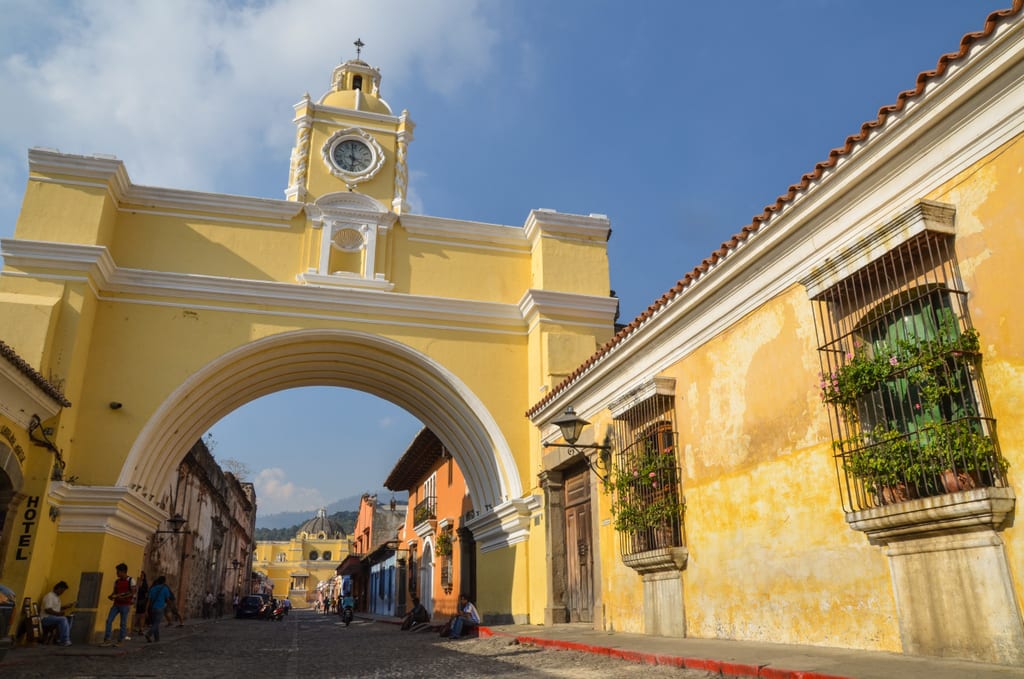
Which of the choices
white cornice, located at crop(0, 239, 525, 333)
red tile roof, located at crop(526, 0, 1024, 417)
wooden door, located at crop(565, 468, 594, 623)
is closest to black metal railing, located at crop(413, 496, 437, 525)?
white cornice, located at crop(0, 239, 525, 333)

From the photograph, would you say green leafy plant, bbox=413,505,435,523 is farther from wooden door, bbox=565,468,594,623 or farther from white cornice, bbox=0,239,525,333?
wooden door, bbox=565,468,594,623

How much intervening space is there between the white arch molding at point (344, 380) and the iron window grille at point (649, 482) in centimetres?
399

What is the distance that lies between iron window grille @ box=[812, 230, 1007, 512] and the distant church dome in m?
86.6

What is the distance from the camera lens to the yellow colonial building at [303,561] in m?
79.5

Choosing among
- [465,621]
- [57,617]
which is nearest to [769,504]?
[465,621]

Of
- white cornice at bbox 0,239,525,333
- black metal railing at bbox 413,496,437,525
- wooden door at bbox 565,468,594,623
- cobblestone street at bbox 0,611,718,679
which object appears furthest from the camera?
black metal railing at bbox 413,496,437,525

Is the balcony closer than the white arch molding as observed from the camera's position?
No

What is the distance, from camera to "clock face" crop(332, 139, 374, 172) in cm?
1536

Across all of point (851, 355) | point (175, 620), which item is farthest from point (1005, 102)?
point (175, 620)

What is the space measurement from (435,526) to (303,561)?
65.0 meters

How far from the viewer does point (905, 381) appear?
201 inches

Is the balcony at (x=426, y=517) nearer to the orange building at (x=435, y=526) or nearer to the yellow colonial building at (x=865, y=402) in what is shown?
the orange building at (x=435, y=526)

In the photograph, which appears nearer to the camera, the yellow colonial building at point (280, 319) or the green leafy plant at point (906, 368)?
the green leafy plant at point (906, 368)

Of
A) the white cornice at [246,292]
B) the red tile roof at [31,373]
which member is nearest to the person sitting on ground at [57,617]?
the red tile roof at [31,373]
